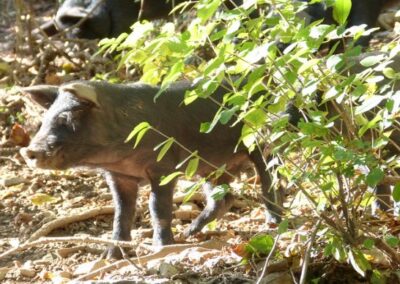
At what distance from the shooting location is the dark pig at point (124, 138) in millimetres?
5051

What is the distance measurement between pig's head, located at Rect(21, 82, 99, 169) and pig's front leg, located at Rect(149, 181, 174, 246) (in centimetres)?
40

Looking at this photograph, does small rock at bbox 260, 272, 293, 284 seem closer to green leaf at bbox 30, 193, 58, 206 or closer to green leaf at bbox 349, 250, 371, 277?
green leaf at bbox 349, 250, 371, 277

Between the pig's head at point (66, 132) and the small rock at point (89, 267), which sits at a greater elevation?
the pig's head at point (66, 132)

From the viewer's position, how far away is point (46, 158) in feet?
16.4

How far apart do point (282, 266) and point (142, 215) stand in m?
1.91

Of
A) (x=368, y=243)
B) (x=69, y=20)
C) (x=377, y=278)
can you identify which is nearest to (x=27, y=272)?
(x=377, y=278)

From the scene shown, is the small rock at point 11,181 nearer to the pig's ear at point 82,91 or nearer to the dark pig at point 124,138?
the dark pig at point 124,138

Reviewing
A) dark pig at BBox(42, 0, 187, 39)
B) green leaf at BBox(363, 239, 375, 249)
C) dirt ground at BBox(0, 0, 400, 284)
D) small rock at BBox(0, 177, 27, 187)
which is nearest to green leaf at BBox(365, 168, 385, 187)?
green leaf at BBox(363, 239, 375, 249)

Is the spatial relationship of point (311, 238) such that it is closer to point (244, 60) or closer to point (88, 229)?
point (244, 60)

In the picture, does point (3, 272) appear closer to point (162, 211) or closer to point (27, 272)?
point (27, 272)

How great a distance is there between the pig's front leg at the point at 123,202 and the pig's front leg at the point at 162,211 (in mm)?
195

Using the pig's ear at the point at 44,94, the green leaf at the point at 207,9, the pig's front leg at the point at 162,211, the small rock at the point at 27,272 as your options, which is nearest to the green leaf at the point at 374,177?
the green leaf at the point at 207,9

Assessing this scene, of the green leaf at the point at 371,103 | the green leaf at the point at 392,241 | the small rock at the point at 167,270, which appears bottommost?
the small rock at the point at 167,270

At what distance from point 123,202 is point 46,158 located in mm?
525
